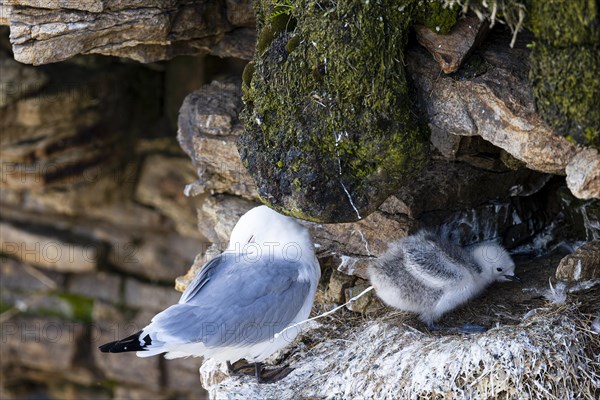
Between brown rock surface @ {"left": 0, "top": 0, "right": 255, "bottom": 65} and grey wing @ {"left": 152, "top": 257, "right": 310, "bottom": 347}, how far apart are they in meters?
1.19

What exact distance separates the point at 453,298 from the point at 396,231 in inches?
17.2

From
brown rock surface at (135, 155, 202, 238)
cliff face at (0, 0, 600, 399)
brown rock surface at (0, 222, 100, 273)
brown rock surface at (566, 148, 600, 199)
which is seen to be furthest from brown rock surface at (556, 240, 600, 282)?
brown rock surface at (0, 222, 100, 273)

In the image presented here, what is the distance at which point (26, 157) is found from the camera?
6.00 m

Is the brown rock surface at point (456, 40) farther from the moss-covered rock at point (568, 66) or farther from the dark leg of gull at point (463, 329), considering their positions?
the dark leg of gull at point (463, 329)

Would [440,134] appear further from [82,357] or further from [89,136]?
[82,357]

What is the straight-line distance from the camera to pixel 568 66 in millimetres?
2957

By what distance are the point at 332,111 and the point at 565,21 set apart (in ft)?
3.30

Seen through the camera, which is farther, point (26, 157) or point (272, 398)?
point (26, 157)

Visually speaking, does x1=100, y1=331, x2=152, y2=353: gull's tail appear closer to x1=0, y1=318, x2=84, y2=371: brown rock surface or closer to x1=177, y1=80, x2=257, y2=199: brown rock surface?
x1=177, y1=80, x2=257, y2=199: brown rock surface

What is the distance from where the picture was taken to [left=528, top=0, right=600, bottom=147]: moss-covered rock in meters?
2.85

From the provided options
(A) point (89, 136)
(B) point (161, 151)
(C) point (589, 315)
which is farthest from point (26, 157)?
(C) point (589, 315)

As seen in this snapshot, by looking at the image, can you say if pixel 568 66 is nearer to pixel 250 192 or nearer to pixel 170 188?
pixel 250 192

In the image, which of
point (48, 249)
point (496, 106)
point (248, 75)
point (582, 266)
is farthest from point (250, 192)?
point (48, 249)

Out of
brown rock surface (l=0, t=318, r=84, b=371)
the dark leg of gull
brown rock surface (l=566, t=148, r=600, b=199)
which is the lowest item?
brown rock surface (l=0, t=318, r=84, b=371)
